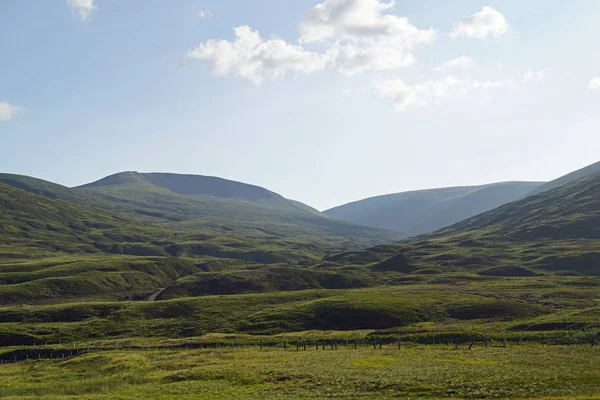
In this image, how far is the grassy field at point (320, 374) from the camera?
148 feet

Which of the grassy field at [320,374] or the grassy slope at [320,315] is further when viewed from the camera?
the grassy slope at [320,315]

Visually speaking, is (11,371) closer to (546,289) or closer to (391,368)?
(391,368)

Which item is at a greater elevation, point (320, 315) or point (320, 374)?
point (320, 374)

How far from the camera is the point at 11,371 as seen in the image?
222ft

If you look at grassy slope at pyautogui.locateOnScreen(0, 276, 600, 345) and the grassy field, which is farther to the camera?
grassy slope at pyautogui.locateOnScreen(0, 276, 600, 345)

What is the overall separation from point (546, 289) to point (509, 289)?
998cm

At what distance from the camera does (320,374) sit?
53594mm

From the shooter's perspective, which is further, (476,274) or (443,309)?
(476,274)

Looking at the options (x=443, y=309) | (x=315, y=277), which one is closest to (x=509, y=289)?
(x=443, y=309)

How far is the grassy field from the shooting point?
148ft

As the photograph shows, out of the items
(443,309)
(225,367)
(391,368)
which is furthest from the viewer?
(443,309)

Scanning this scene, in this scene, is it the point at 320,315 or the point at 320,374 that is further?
the point at 320,315

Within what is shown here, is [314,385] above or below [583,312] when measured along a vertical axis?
above

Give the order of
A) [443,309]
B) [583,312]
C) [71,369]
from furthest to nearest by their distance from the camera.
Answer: [443,309], [583,312], [71,369]
